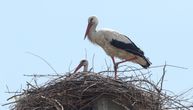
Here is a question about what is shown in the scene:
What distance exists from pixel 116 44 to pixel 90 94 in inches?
110

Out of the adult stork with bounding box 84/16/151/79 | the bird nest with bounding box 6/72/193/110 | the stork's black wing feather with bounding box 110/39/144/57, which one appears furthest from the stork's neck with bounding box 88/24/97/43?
the bird nest with bounding box 6/72/193/110

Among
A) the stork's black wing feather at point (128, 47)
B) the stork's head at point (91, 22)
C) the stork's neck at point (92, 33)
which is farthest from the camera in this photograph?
the stork's head at point (91, 22)

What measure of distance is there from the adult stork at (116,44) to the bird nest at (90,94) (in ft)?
7.63

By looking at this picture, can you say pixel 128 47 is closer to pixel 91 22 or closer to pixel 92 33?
A: pixel 92 33

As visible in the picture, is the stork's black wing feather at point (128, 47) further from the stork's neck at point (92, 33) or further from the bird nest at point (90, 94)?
the bird nest at point (90, 94)

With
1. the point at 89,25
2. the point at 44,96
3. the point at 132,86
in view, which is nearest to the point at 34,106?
the point at 44,96

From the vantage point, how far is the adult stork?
10688mm

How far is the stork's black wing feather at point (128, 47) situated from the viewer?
420 inches

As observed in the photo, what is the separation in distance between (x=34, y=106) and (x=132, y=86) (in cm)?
122

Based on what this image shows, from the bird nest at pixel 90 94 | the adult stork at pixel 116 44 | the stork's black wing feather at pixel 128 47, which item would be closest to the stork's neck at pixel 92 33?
the adult stork at pixel 116 44

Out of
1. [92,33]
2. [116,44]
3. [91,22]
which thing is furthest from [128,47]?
[91,22]

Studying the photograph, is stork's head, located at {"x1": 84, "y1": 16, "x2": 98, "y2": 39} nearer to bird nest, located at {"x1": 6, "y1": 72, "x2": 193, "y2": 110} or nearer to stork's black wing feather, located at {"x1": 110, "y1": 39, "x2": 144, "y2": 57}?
stork's black wing feather, located at {"x1": 110, "y1": 39, "x2": 144, "y2": 57}

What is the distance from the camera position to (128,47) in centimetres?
1080

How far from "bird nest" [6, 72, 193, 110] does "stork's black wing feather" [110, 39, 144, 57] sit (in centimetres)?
231
